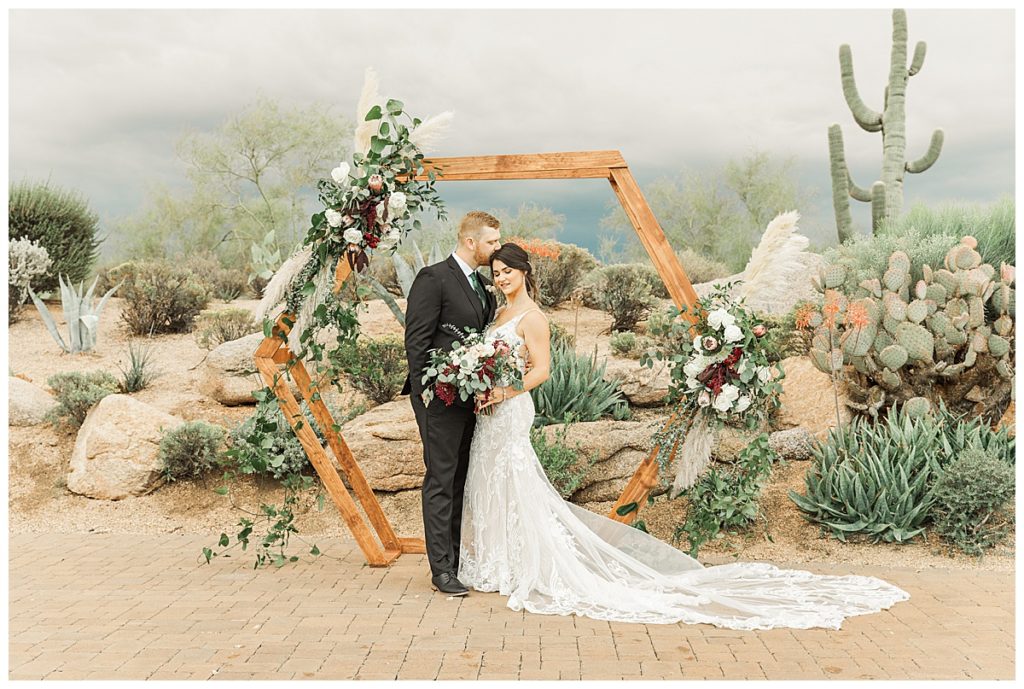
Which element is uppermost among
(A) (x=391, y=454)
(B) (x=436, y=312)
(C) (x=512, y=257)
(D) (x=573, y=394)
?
(C) (x=512, y=257)

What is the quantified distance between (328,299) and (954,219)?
8.64 meters

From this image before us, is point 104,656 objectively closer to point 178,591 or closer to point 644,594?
point 178,591

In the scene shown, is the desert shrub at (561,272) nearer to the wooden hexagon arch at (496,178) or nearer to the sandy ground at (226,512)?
the sandy ground at (226,512)

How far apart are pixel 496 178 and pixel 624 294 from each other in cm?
787

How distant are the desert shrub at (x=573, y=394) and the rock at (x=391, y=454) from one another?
1086 millimetres

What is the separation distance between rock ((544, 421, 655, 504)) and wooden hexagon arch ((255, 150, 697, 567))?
4.53 feet

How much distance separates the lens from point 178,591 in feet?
18.1

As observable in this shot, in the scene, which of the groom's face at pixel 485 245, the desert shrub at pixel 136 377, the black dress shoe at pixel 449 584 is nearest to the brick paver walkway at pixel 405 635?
the black dress shoe at pixel 449 584

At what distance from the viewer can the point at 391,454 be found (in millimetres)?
7594

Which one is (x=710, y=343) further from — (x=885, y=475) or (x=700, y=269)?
(x=700, y=269)

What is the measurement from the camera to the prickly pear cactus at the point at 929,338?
8016mm

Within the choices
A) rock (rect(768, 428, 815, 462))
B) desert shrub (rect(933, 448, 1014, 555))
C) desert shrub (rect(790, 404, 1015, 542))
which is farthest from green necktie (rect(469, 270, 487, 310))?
desert shrub (rect(933, 448, 1014, 555))

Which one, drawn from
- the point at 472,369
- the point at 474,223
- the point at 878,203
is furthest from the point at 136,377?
the point at 878,203

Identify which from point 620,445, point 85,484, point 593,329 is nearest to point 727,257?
point 593,329
